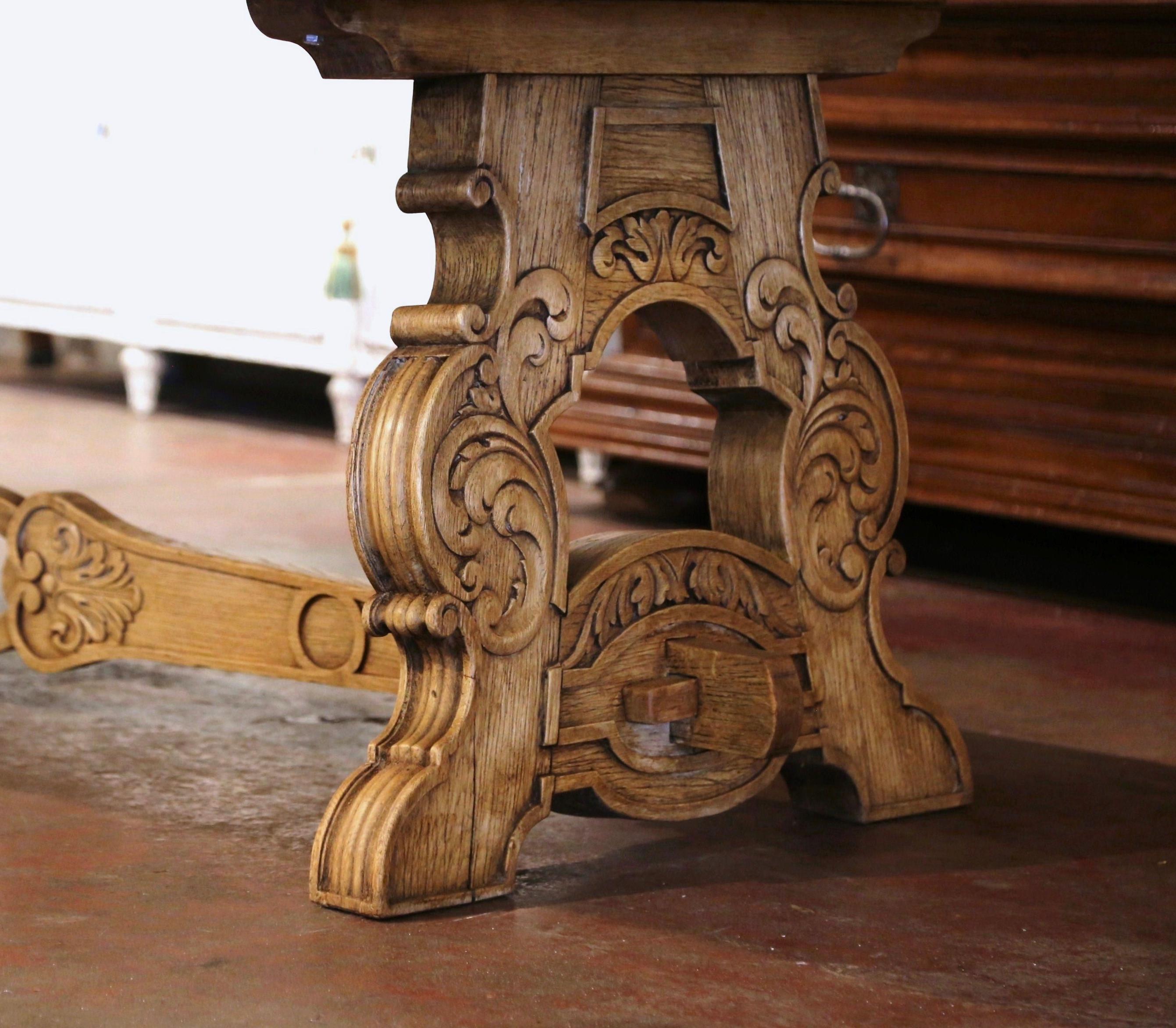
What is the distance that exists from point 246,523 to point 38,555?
1352mm

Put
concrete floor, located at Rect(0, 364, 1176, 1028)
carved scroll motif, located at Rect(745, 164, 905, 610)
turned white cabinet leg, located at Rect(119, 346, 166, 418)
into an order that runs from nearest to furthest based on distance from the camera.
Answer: concrete floor, located at Rect(0, 364, 1176, 1028) < carved scroll motif, located at Rect(745, 164, 905, 610) < turned white cabinet leg, located at Rect(119, 346, 166, 418)

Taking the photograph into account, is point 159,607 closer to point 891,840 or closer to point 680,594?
point 680,594

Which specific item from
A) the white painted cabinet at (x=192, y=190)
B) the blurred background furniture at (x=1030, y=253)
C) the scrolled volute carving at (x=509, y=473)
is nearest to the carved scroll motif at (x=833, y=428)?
the scrolled volute carving at (x=509, y=473)

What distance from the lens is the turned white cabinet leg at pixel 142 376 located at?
16.8 feet

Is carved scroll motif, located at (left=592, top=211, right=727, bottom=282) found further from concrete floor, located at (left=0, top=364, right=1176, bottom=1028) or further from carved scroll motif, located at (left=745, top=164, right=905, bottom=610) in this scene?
concrete floor, located at (left=0, top=364, right=1176, bottom=1028)

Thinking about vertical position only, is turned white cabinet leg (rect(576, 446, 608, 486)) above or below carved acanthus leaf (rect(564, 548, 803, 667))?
above

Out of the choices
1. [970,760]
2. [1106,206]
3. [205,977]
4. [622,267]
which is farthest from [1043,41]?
[205,977]

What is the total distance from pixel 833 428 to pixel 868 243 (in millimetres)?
1477

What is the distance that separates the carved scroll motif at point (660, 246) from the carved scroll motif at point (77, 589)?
77 cm

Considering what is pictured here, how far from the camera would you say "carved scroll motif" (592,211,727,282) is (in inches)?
60.8

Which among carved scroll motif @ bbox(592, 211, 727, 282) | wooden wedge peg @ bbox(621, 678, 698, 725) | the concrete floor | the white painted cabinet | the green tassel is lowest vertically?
the concrete floor

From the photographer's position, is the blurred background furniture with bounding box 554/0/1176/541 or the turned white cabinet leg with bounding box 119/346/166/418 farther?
the turned white cabinet leg with bounding box 119/346/166/418

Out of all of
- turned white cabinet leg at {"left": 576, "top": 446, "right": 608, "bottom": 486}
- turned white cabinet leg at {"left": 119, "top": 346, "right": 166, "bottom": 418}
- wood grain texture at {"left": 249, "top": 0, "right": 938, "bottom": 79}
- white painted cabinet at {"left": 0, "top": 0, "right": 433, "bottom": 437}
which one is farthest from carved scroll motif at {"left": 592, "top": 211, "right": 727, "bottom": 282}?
turned white cabinet leg at {"left": 119, "top": 346, "right": 166, "bottom": 418}

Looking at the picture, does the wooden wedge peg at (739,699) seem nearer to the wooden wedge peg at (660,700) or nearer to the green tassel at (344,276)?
the wooden wedge peg at (660,700)
